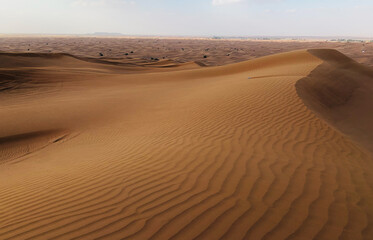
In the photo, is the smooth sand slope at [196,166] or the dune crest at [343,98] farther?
the dune crest at [343,98]

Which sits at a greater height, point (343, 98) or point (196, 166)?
A: point (196, 166)

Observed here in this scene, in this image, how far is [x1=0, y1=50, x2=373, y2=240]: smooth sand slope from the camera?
2.70m

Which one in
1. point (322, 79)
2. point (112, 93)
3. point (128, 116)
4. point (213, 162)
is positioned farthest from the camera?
point (112, 93)

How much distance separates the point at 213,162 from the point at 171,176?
0.79 meters

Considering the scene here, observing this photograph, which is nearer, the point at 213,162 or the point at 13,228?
the point at 13,228

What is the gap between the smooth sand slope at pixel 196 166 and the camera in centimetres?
270

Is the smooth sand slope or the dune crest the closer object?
the smooth sand slope

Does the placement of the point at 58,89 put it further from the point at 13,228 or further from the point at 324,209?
the point at 324,209

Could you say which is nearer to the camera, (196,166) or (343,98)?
(196,166)

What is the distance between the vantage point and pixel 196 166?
4.12 metres

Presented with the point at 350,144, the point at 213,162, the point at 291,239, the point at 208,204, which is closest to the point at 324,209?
the point at 291,239

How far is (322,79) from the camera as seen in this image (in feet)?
36.3

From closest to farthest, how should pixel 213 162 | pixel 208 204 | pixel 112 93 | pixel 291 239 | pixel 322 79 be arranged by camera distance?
1. pixel 291 239
2. pixel 208 204
3. pixel 213 162
4. pixel 322 79
5. pixel 112 93

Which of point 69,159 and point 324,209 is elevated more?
point 324,209
